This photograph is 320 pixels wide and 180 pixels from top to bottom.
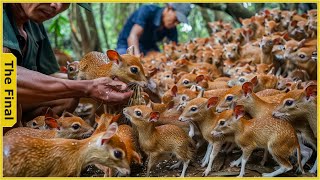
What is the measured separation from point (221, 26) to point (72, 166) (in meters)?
6.81

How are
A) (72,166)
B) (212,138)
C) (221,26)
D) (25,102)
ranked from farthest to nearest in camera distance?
(221,26), (25,102), (212,138), (72,166)

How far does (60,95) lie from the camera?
3.86 m

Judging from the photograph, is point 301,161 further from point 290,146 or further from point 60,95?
point 60,95

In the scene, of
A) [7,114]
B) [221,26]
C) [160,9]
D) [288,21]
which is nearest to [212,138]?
[7,114]

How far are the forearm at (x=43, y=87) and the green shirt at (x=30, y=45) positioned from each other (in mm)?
278

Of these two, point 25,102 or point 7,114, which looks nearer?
point 7,114

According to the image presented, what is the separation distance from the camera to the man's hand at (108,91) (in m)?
3.74

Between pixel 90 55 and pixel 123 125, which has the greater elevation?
pixel 90 55

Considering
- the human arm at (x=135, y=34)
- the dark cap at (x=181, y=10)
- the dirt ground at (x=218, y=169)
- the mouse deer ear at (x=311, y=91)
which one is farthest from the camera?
the human arm at (x=135, y=34)

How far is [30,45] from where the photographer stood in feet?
15.3

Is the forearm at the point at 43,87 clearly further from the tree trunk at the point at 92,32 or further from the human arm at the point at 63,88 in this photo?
the tree trunk at the point at 92,32

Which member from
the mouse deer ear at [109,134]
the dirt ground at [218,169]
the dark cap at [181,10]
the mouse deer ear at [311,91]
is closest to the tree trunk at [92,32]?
the dark cap at [181,10]

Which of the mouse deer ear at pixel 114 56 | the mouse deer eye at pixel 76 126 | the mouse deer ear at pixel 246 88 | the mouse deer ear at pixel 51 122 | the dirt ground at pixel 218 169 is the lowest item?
the dirt ground at pixel 218 169

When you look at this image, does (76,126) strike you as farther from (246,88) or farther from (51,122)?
(246,88)
